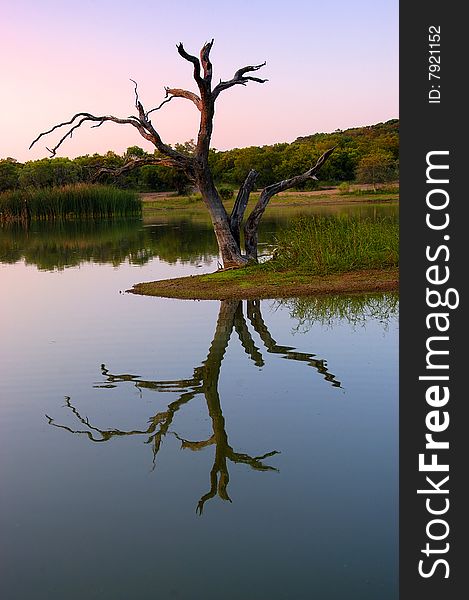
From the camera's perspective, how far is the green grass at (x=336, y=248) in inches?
616

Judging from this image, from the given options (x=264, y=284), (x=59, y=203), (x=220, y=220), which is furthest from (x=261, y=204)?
(x=59, y=203)

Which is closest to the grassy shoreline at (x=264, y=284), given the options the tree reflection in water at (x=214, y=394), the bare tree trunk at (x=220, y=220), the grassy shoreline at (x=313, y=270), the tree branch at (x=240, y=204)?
the grassy shoreline at (x=313, y=270)

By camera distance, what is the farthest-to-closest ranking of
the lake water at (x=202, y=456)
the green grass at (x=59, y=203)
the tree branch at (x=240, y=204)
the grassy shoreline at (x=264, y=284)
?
the green grass at (x=59, y=203), the tree branch at (x=240, y=204), the grassy shoreline at (x=264, y=284), the lake water at (x=202, y=456)

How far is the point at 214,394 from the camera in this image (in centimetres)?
785

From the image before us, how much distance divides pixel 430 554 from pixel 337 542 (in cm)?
91

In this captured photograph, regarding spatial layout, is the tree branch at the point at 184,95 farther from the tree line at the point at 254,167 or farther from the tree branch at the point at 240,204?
the tree line at the point at 254,167

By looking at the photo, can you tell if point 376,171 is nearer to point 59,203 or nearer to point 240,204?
point 59,203

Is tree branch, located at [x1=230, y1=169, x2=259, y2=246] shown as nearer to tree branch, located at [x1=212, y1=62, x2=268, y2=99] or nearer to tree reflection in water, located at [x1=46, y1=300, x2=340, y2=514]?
tree branch, located at [x1=212, y1=62, x2=268, y2=99]

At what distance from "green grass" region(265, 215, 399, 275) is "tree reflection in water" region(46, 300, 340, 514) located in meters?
3.76

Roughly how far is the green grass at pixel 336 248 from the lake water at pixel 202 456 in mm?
3339

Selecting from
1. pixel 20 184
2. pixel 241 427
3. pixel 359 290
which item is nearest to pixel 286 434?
pixel 241 427

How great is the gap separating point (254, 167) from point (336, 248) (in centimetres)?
6017

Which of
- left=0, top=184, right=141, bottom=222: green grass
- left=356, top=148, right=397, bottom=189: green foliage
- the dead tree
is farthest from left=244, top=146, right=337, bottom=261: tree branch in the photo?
left=356, top=148, right=397, bottom=189: green foliage

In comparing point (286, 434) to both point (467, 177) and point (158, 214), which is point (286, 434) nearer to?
point (467, 177)
